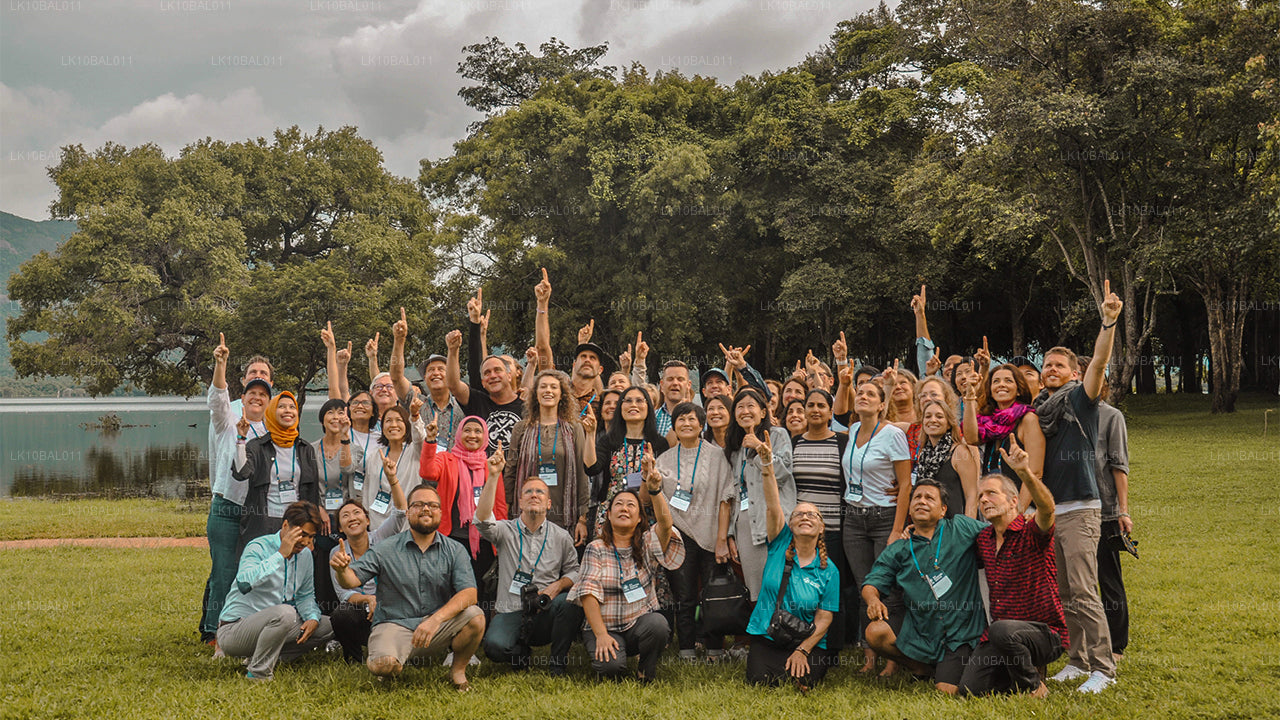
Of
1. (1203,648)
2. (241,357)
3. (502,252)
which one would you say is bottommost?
(1203,648)

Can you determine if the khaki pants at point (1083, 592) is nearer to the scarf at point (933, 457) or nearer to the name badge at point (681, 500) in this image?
the scarf at point (933, 457)

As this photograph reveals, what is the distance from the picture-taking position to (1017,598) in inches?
203

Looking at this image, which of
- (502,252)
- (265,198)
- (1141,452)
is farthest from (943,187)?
(265,198)

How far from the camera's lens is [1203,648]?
610cm

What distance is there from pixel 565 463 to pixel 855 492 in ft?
6.37

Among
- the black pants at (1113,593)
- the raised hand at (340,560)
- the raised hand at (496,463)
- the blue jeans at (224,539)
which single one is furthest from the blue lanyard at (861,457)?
the blue jeans at (224,539)

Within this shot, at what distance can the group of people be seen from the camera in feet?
17.2

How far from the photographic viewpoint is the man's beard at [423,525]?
5.52 meters

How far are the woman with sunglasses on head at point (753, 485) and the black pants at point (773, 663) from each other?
0.40 m

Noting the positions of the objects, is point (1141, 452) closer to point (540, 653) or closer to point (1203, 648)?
point (1203, 648)

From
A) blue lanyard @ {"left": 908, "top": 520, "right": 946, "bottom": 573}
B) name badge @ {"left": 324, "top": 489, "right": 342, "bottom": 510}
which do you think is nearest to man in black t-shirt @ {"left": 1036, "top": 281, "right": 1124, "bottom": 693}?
blue lanyard @ {"left": 908, "top": 520, "right": 946, "bottom": 573}

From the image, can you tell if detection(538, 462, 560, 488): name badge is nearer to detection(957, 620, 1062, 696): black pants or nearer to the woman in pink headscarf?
the woman in pink headscarf

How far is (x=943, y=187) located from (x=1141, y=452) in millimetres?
7469

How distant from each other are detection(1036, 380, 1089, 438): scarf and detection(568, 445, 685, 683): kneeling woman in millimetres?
2347
